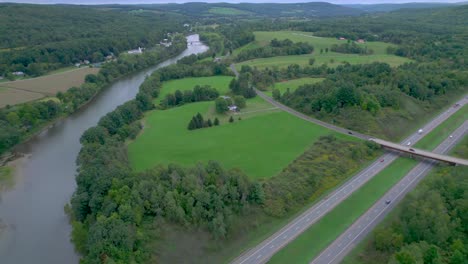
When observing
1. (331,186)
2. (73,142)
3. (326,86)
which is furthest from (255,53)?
(331,186)

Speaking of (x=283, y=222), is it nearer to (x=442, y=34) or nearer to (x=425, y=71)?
(x=425, y=71)

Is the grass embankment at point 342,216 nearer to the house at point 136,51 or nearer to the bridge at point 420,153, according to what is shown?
the bridge at point 420,153

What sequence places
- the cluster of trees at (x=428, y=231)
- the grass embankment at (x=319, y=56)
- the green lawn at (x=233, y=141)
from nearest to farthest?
the cluster of trees at (x=428, y=231) < the green lawn at (x=233, y=141) < the grass embankment at (x=319, y=56)

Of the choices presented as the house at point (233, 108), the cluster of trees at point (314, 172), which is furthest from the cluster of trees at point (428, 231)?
the house at point (233, 108)

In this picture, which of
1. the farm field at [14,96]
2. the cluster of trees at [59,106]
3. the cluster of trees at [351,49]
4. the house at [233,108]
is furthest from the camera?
the cluster of trees at [351,49]

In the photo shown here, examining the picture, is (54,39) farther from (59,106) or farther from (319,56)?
(319,56)

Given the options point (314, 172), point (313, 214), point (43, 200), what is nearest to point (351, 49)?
point (314, 172)
